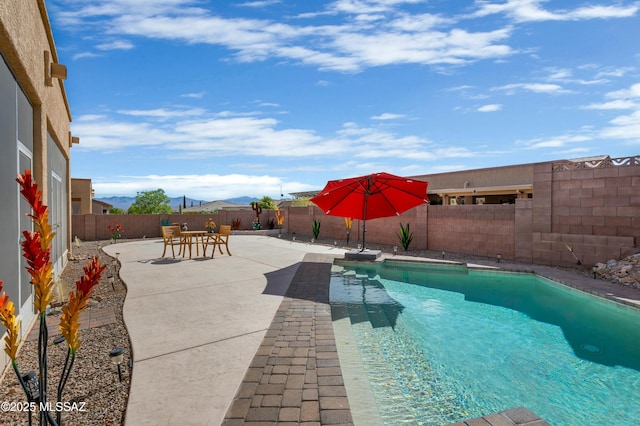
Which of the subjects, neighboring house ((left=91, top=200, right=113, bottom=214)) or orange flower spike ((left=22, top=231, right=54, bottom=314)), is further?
neighboring house ((left=91, top=200, right=113, bottom=214))

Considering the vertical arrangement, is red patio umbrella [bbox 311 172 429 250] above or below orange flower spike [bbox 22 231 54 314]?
above

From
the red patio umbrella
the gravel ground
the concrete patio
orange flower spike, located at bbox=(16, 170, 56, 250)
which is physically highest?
the red patio umbrella

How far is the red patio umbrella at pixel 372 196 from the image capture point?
30.2 ft

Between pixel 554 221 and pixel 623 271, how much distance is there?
7.53 feet

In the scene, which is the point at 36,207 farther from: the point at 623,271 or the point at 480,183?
the point at 480,183

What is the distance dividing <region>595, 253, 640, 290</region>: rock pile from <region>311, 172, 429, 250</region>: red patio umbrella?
14.1ft

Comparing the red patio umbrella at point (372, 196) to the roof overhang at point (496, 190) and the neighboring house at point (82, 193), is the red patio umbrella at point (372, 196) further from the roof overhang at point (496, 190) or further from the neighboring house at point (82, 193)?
the neighboring house at point (82, 193)

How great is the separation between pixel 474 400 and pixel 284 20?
841 centimetres

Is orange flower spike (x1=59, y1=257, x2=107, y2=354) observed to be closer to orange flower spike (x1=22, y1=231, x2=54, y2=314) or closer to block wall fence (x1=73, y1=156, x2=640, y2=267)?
orange flower spike (x1=22, y1=231, x2=54, y2=314)

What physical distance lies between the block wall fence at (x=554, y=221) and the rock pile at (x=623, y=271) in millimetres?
426

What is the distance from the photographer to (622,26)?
24.8ft

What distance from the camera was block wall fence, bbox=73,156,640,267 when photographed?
815 cm

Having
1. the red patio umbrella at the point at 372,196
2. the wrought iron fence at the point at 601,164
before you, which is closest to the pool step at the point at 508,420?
the red patio umbrella at the point at 372,196

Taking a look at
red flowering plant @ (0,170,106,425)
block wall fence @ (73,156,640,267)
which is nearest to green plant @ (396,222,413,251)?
block wall fence @ (73,156,640,267)
